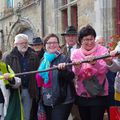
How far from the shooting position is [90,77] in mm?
5074

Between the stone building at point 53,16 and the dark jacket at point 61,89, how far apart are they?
18.0ft

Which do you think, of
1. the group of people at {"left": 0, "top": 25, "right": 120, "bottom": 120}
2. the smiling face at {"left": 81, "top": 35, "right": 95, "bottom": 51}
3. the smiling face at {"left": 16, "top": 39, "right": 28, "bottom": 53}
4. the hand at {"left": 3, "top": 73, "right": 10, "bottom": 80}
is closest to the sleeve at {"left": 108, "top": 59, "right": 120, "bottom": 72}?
the group of people at {"left": 0, "top": 25, "right": 120, "bottom": 120}

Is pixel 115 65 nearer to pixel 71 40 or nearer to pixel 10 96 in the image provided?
pixel 10 96

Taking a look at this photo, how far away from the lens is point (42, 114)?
215 inches

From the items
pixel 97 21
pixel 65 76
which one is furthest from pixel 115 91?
pixel 97 21

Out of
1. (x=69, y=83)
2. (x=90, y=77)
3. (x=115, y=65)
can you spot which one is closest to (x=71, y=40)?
(x=69, y=83)

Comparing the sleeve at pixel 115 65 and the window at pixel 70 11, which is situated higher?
the window at pixel 70 11

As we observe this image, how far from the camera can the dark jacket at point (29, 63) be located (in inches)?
239

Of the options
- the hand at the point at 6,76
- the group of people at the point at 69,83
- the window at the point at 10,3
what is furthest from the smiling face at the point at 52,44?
the window at the point at 10,3

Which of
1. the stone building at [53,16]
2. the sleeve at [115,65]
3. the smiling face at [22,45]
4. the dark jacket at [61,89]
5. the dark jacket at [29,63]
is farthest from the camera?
the stone building at [53,16]

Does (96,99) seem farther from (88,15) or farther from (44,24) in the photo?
(44,24)

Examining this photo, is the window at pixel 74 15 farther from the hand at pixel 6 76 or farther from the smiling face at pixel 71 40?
the hand at pixel 6 76

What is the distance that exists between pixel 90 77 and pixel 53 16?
9974mm

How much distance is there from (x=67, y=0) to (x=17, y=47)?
26.8ft
